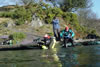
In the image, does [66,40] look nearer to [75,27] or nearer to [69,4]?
[75,27]

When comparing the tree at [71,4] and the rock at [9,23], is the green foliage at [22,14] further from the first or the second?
the tree at [71,4]

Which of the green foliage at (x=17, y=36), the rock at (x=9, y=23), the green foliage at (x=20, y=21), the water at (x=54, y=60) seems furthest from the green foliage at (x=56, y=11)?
the water at (x=54, y=60)

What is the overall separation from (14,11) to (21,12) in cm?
132

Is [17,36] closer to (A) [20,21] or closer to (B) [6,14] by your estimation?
(A) [20,21]

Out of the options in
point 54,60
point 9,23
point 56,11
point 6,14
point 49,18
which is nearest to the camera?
point 54,60

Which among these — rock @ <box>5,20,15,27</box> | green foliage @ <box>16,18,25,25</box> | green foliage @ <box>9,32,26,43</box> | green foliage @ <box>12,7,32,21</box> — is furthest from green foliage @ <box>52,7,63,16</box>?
green foliage @ <box>9,32,26,43</box>

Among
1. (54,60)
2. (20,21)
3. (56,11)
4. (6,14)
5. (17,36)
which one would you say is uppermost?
(54,60)

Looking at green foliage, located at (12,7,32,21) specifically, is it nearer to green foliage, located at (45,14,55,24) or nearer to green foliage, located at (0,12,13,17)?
green foliage, located at (0,12,13,17)

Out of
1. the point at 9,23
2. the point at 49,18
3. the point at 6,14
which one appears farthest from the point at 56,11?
the point at 9,23

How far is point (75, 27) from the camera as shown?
32.2 m

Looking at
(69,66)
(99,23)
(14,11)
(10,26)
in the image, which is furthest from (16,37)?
(99,23)

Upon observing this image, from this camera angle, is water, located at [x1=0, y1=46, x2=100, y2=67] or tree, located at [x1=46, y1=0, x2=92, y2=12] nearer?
water, located at [x1=0, y1=46, x2=100, y2=67]

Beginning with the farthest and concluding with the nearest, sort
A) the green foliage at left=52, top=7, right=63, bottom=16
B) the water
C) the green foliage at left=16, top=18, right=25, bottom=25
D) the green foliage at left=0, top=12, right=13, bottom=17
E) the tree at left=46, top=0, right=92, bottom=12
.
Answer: the tree at left=46, top=0, right=92, bottom=12, the green foliage at left=52, top=7, right=63, bottom=16, the green foliage at left=0, top=12, right=13, bottom=17, the green foliage at left=16, top=18, right=25, bottom=25, the water

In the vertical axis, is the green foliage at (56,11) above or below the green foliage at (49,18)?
above
